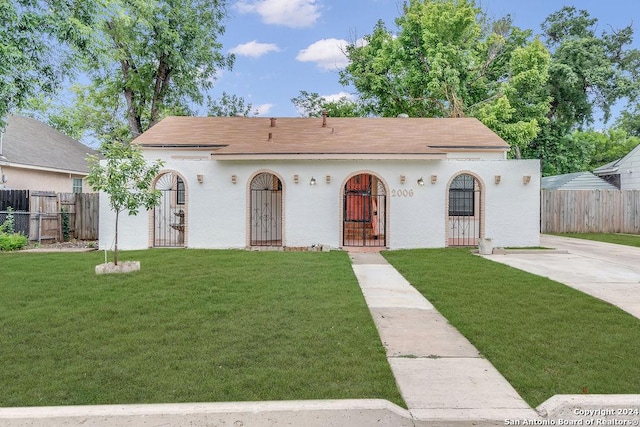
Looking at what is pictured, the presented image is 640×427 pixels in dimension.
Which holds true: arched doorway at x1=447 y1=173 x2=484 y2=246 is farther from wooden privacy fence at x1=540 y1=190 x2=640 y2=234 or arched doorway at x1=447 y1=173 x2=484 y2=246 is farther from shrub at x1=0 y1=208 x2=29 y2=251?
shrub at x1=0 y1=208 x2=29 y2=251

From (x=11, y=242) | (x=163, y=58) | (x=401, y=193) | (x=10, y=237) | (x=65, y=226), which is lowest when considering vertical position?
(x=11, y=242)

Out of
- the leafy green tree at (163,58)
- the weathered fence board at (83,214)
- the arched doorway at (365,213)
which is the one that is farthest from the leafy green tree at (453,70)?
the weathered fence board at (83,214)

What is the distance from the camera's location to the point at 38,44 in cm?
1112

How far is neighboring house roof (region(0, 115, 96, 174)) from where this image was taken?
16953mm

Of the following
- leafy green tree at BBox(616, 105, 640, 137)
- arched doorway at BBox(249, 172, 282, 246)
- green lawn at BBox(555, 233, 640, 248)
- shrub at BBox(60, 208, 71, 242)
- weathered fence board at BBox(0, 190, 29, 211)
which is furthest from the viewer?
leafy green tree at BBox(616, 105, 640, 137)

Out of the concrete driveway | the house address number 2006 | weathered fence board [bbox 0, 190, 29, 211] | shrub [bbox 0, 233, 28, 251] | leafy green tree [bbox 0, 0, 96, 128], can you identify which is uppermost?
leafy green tree [bbox 0, 0, 96, 128]

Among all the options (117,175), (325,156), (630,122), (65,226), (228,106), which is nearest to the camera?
(117,175)

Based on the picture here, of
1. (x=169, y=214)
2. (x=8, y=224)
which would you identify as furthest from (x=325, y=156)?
(x=8, y=224)

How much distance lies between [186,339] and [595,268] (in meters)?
9.20

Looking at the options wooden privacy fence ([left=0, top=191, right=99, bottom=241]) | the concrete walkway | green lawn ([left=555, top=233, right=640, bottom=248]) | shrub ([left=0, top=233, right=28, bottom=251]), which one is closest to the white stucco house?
shrub ([left=0, top=233, right=28, bottom=251])

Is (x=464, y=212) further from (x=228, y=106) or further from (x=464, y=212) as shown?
(x=228, y=106)

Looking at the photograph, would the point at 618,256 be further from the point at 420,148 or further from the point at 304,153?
the point at 304,153

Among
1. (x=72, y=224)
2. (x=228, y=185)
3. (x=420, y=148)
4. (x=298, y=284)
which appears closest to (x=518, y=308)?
(x=298, y=284)

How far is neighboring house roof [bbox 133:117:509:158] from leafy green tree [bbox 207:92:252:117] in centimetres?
1166
